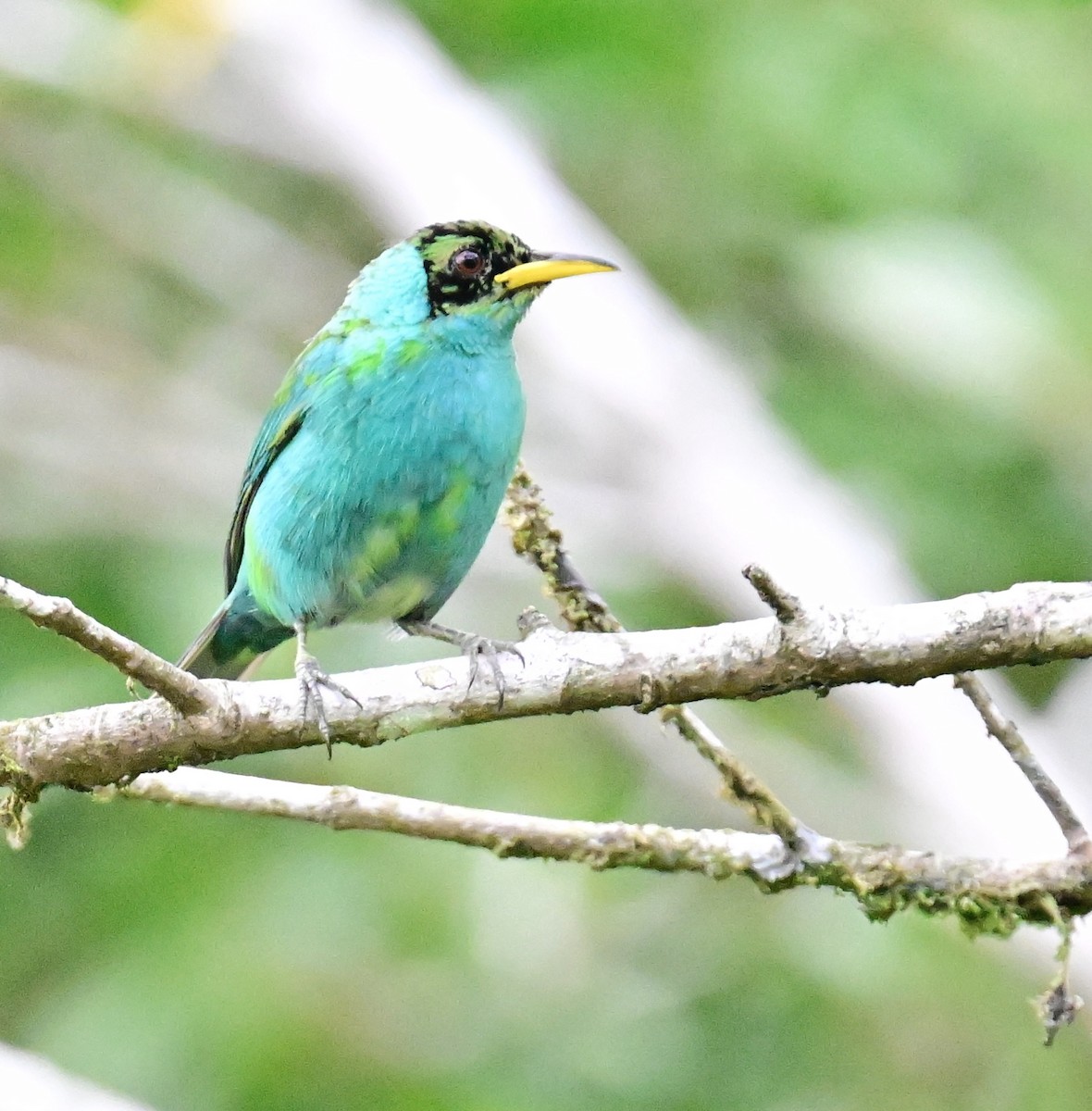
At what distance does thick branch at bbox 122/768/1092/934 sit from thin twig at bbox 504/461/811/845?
0.08m

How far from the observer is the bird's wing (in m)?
4.90

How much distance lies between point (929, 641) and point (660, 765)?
3822mm

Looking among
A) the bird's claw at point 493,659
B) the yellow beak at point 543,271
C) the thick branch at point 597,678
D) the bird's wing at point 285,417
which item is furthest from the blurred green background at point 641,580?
the thick branch at point 597,678

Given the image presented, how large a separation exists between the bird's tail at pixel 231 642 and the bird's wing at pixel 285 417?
0.20 meters

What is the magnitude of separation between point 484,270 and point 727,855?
2061 mm

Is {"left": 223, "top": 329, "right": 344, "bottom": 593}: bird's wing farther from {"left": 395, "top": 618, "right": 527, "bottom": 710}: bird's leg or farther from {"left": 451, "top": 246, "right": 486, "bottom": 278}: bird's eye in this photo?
{"left": 395, "top": 618, "right": 527, "bottom": 710}: bird's leg

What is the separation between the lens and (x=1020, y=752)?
3186 mm

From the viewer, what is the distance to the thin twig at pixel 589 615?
3.45 m

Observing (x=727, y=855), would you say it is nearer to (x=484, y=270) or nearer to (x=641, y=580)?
(x=484, y=270)

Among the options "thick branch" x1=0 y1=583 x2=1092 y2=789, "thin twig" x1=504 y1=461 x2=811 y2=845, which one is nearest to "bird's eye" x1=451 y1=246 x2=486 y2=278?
"thin twig" x1=504 y1=461 x2=811 y2=845

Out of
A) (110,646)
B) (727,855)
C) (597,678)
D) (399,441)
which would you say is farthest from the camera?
(399,441)

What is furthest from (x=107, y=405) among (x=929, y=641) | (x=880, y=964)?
(x=929, y=641)

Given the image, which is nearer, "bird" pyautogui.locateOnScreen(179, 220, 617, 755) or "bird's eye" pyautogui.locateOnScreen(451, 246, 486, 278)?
"bird" pyautogui.locateOnScreen(179, 220, 617, 755)

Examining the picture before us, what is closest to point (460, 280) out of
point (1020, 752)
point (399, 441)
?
point (399, 441)
